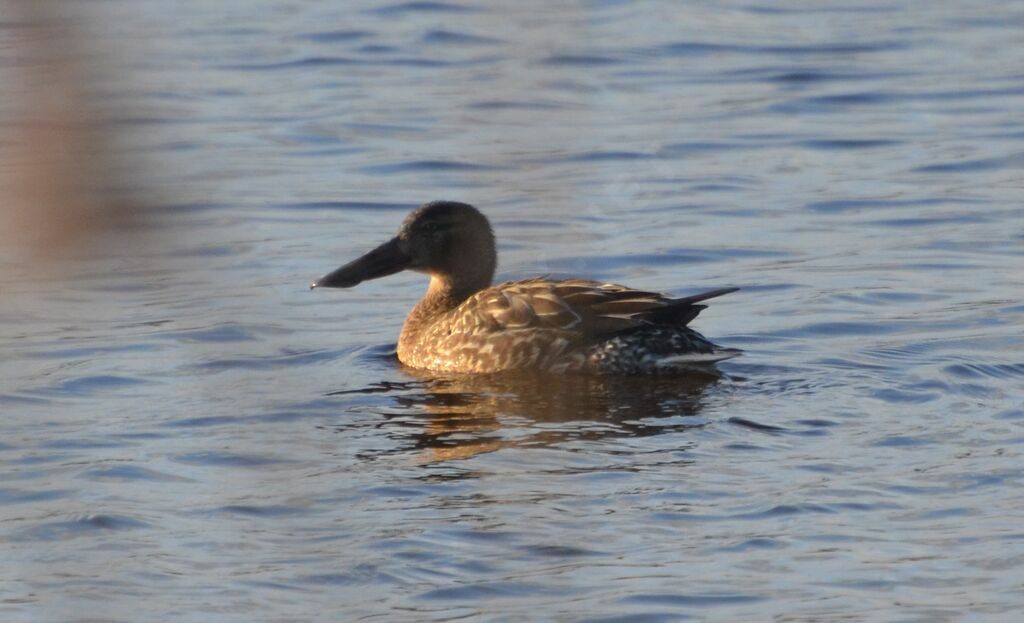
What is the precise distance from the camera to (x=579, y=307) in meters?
8.27

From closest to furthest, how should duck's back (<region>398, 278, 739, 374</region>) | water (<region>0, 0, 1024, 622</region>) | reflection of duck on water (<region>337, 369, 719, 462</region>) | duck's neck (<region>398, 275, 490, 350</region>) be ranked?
water (<region>0, 0, 1024, 622</region>), reflection of duck on water (<region>337, 369, 719, 462</region>), duck's back (<region>398, 278, 739, 374</region>), duck's neck (<region>398, 275, 490, 350</region>)

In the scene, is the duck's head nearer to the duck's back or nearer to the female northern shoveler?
the female northern shoveler

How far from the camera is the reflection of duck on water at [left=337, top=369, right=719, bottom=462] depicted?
22.5 feet

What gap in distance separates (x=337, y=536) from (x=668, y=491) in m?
1.20

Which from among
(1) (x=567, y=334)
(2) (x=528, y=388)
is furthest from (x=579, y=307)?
(2) (x=528, y=388)

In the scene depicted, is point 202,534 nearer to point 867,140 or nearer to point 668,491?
point 668,491

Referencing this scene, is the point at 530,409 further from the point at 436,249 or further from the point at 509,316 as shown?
the point at 436,249

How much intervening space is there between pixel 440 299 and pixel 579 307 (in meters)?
1.18

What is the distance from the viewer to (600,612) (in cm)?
481

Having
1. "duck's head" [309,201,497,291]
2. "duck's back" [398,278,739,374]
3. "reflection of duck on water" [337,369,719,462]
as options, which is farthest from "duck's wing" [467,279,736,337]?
"duck's head" [309,201,497,291]

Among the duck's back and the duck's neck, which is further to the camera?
the duck's neck

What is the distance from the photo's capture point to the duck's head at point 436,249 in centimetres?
920

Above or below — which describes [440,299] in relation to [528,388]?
above

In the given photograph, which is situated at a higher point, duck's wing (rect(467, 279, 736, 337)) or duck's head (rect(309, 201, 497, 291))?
duck's head (rect(309, 201, 497, 291))
